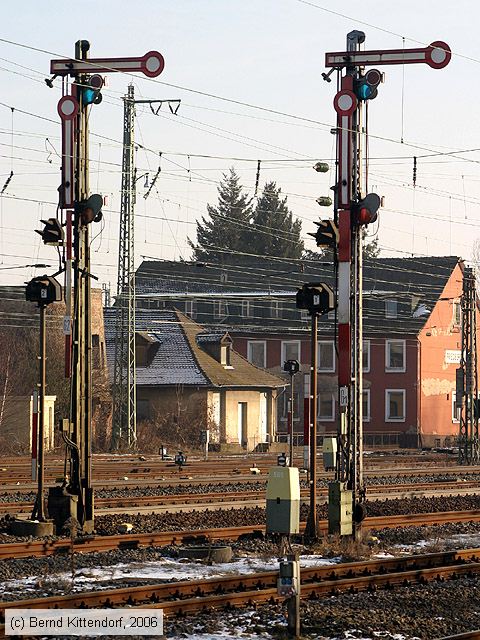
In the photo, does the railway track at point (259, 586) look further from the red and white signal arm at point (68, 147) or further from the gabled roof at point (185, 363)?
the gabled roof at point (185, 363)

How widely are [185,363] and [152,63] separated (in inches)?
1648

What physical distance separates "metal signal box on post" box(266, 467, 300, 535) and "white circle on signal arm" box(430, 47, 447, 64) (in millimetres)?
7976

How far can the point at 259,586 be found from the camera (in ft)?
48.2

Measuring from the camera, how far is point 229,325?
3073 inches

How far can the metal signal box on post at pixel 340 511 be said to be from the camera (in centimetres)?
1961

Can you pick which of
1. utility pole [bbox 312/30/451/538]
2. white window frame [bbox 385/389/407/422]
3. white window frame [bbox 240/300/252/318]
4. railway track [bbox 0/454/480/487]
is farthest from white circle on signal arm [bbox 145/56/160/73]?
white window frame [bbox 240/300/252/318]

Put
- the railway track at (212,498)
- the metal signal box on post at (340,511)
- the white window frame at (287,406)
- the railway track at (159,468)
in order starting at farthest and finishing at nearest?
the white window frame at (287,406) < the railway track at (159,468) < the railway track at (212,498) < the metal signal box on post at (340,511)

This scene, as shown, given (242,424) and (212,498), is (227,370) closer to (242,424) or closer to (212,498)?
(242,424)

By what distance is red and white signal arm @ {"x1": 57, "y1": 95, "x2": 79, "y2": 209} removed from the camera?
20219 mm

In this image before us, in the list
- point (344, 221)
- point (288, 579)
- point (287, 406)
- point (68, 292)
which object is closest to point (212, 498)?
point (68, 292)

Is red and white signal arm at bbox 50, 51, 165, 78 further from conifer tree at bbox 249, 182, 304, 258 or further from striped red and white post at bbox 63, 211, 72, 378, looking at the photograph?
conifer tree at bbox 249, 182, 304, 258

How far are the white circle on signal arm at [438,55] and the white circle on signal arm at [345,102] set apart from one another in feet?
5.88

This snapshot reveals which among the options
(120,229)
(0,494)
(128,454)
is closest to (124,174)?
(120,229)

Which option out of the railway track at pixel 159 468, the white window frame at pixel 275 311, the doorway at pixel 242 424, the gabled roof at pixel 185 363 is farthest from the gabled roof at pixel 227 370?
the white window frame at pixel 275 311
